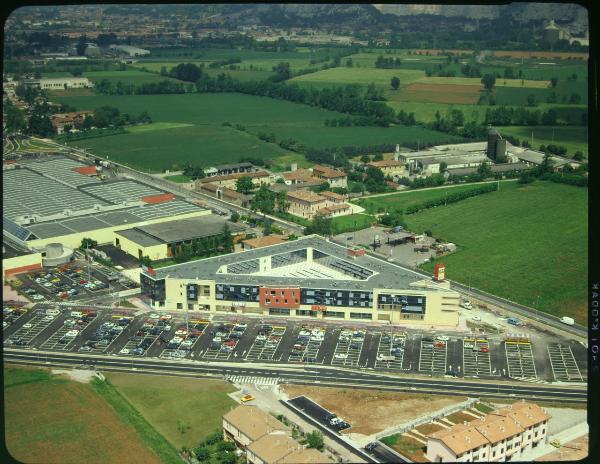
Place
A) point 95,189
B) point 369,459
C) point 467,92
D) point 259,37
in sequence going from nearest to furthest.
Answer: point 369,459
point 95,189
point 467,92
point 259,37

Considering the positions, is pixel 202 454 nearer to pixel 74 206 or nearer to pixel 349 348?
pixel 349 348

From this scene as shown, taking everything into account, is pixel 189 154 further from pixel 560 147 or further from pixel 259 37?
pixel 259 37

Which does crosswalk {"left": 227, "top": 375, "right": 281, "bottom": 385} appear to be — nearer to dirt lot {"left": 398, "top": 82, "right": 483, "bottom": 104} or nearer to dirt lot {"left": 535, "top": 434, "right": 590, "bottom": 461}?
dirt lot {"left": 535, "top": 434, "right": 590, "bottom": 461}

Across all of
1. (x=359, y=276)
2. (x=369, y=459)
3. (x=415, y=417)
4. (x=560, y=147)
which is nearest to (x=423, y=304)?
Result: (x=359, y=276)

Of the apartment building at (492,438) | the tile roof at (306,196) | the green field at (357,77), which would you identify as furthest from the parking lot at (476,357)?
the green field at (357,77)

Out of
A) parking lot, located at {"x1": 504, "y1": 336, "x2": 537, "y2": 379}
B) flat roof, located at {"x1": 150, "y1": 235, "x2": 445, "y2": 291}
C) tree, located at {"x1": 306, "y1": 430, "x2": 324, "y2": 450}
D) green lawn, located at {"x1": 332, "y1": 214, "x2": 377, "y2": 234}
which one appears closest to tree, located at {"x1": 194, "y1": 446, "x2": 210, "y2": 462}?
tree, located at {"x1": 306, "y1": 430, "x2": 324, "y2": 450}

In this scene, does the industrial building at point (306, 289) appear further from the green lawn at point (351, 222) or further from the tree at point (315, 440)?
the tree at point (315, 440)
